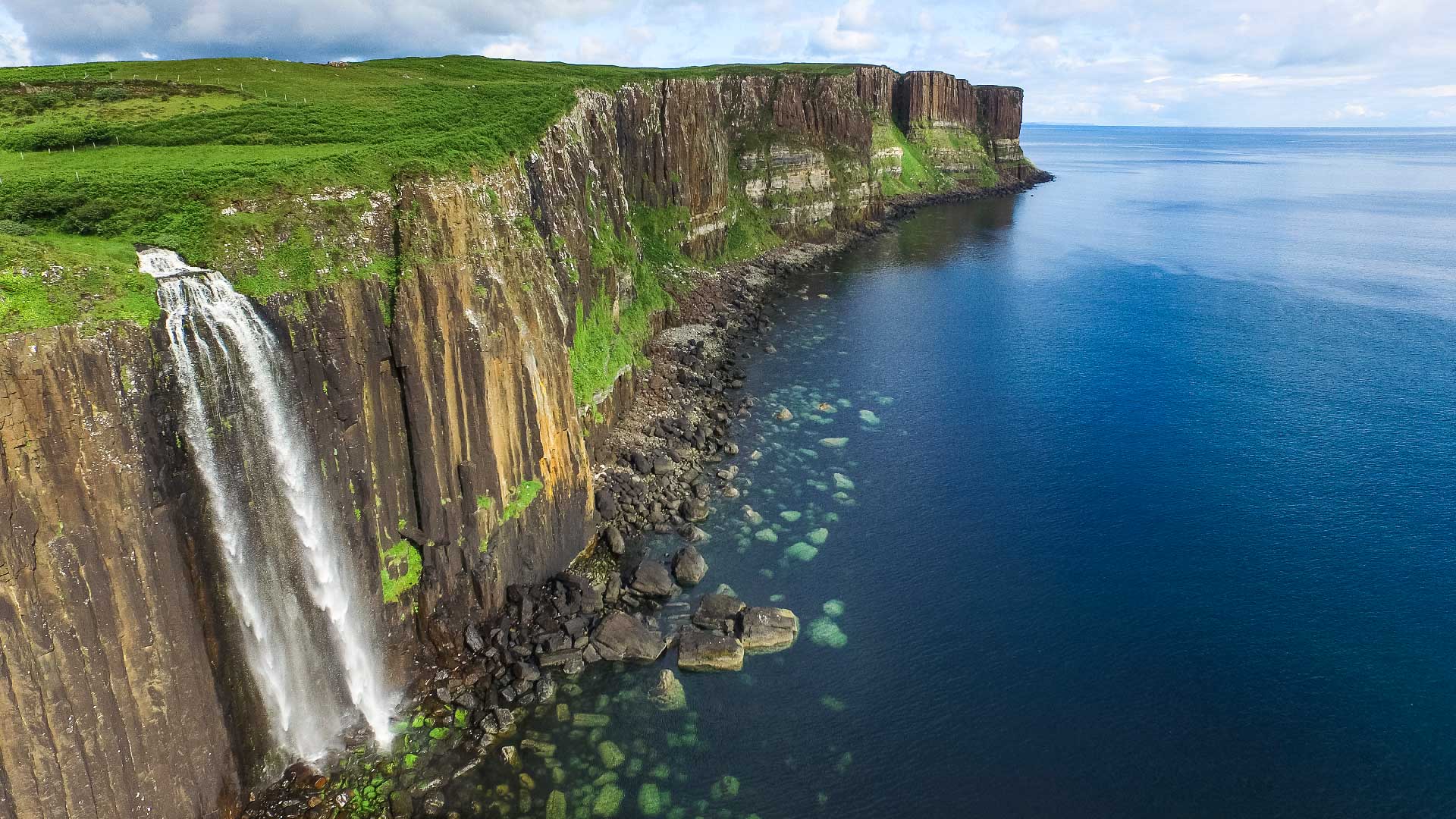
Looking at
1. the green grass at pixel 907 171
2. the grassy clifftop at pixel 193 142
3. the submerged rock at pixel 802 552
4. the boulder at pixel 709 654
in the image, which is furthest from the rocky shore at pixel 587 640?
the green grass at pixel 907 171

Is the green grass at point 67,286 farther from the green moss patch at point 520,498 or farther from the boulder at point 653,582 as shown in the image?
the boulder at point 653,582

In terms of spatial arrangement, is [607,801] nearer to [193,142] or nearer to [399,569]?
[399,569]

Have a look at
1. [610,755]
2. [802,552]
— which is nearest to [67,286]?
[610,755]

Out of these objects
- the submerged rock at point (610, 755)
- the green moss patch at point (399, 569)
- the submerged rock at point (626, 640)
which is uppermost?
the green moss patch at point (399, 569)

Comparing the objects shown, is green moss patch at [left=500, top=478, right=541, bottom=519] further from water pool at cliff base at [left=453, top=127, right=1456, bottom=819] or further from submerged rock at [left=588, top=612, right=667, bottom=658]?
water pool at cliff base at [left=453, top=127, right=1456, bottom=819]

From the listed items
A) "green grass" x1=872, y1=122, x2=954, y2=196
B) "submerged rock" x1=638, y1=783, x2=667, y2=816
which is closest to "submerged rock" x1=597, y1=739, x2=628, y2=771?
"submerged rock" x1=638, y1=783, x2=667, y2=816

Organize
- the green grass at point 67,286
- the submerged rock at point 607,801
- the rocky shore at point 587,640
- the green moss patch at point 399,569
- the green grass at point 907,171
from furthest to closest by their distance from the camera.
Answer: the green grass at point 907,171 → the green moss patch at point 399,569 → the rocky shore at point 587,640 → the submerged rock at point 607,801 → the green grass at point 67,286

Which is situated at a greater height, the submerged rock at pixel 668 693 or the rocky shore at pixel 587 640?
the rocky shore at pixel 587 640
